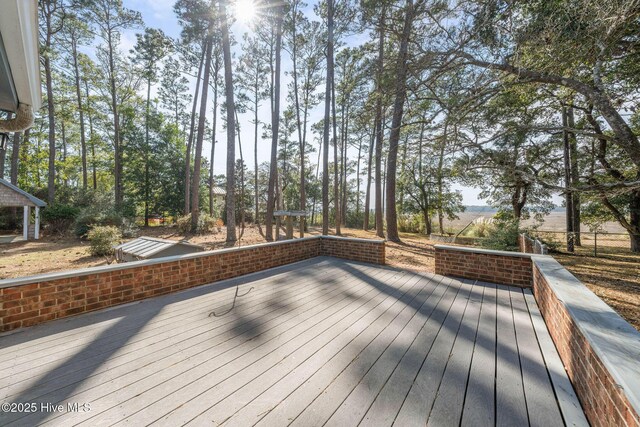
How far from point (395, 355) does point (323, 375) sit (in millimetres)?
625

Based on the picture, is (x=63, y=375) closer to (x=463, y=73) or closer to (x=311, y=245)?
(x=311, y=245)

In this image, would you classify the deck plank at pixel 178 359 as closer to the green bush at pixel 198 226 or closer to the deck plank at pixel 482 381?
the deck plank at pixel 482 381

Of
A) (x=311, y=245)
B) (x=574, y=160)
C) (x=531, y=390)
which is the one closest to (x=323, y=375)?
(x=531, y=390)

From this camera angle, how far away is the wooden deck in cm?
136

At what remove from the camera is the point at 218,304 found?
286cm

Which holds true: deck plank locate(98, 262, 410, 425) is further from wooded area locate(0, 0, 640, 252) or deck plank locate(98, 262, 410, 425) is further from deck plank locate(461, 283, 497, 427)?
wooded area locate(0, 0, 640, 252)

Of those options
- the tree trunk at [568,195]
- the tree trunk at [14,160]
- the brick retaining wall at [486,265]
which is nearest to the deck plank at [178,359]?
the brick retaining wall at [486,265]

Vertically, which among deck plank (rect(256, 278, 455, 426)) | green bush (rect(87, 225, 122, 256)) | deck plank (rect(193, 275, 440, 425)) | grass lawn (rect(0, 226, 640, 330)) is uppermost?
green bush (rect(87, 225, 122, 256))

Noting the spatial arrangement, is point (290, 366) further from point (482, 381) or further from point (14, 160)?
point (14, 160)

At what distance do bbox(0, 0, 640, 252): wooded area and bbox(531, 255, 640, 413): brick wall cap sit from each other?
239cm

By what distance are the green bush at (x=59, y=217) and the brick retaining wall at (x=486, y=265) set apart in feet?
49.6

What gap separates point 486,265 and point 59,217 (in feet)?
54.6

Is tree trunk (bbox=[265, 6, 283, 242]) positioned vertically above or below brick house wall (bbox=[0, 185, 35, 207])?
above

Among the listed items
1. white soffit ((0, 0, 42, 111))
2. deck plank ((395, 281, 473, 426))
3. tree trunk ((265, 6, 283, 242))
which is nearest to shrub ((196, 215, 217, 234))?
tree trunk ((265, 6, 283, 242))
